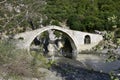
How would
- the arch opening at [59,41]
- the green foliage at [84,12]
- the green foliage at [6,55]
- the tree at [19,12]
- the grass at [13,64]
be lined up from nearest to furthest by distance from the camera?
the tree at [19,12], the grass at [13,64], the green foliage at [6,55], the arch opening at [59,41], the green foliage at [84,12]

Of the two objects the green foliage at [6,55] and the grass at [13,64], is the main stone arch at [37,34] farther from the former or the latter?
the green foliage at [6,55]

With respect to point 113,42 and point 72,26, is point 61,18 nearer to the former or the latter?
point 72,26

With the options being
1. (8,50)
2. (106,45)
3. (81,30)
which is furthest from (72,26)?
(106,45)

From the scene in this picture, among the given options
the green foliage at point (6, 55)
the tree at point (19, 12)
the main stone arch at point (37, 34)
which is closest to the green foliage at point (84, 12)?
the main stone arch at point (37, 34)

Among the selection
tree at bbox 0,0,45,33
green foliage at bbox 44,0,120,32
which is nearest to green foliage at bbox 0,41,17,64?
tree at bbox 0,0,45,33

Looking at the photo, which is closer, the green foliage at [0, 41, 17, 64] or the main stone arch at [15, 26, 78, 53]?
the green foliage at [0, 41, 17, 64]

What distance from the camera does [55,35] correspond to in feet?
156

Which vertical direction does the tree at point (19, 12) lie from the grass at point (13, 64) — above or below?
above

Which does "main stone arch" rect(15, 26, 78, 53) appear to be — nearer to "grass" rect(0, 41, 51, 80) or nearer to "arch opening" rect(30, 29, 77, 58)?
"arch opening" rect(30, 29, 77, 58)

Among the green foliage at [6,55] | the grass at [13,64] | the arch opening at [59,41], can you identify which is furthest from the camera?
the arch opening at [59,41]

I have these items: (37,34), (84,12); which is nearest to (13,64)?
(37,34)

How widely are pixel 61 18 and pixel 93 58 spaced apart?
1536 cm

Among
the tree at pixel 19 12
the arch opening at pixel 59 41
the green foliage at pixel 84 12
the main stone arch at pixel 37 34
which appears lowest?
the arch opening at pixel 59 41

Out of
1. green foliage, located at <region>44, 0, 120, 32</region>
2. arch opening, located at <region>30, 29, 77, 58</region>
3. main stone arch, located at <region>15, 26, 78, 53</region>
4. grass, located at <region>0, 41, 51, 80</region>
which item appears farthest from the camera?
green foliage, located at <region>44, 0, 120, 32</region>
